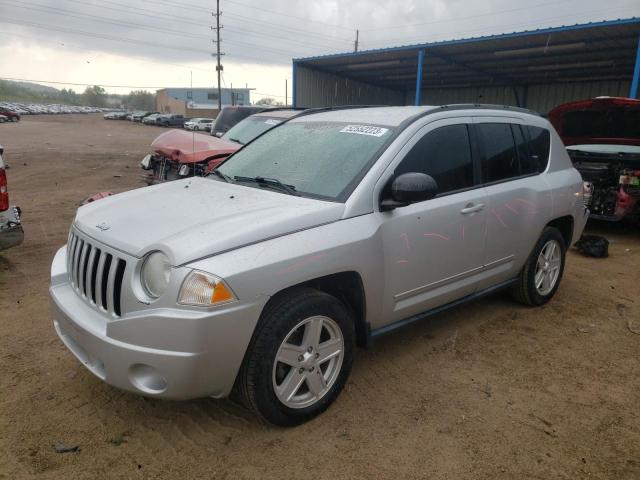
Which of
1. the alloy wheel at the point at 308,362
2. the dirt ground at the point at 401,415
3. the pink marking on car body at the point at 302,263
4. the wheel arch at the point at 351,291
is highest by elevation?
the pink marking on car body at the point at 302,263

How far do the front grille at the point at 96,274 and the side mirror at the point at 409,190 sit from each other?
1.56 meters

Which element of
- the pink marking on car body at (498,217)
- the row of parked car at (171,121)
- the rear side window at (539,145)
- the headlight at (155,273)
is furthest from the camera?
the row of parked car at (171,121)

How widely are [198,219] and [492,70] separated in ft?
75.7

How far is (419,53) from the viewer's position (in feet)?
62.3

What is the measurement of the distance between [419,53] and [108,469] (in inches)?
748

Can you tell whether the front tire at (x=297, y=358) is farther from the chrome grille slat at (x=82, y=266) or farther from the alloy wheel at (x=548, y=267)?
the alloy wheel at (x=548, y=267)

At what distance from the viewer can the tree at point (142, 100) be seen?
105675 millimetres

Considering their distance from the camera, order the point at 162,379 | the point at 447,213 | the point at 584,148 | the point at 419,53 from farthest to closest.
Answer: the point at 419,53 < the point at 584,148 < the point at 447,213 < the point at 162,379

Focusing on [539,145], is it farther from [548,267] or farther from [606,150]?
[606,150]

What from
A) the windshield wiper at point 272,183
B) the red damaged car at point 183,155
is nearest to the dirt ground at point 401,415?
the windshield wiper at point 272,183

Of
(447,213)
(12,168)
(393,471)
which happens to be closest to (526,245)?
(447,213)

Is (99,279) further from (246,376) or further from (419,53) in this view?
(419,53)

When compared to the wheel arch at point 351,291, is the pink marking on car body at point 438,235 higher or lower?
higher

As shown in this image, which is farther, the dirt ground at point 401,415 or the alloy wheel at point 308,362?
the alloy wheel at point 308,362
